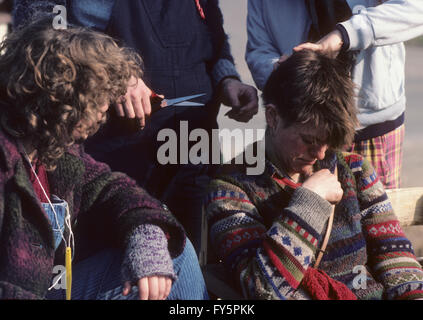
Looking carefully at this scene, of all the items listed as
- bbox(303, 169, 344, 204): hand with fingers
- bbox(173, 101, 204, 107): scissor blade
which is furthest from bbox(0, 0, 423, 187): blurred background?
bbox(303, 169, 344, 204): hand with fingers

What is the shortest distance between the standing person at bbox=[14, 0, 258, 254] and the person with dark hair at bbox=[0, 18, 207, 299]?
235 millimetres

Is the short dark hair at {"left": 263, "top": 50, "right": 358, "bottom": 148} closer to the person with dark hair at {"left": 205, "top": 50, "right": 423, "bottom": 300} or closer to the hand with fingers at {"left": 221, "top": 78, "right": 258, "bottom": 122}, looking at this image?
the person with dark hair at {"left": 205, "top": 50, "right": 423, "bottom": 300}

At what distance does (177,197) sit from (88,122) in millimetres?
693

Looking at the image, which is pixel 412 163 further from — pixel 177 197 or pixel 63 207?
pixel 63 207

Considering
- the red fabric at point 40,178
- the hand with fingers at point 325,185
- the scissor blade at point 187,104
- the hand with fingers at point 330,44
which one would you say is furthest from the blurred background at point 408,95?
the red fabric at point 40,178

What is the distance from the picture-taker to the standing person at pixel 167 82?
1.98 m

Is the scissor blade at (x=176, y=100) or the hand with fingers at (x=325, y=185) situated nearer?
the hand with fingers at (x=325, y=185)

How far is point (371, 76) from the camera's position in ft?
7.22

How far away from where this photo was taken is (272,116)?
2004 mm

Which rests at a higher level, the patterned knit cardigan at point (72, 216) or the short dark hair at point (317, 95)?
the short dark hair at point (317, 95)

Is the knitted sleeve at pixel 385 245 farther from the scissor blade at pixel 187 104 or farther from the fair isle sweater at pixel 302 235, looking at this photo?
the scissor blade at pixel 187 104

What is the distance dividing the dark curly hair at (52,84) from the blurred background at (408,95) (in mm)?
1484

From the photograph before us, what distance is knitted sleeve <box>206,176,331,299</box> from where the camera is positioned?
1759mm
